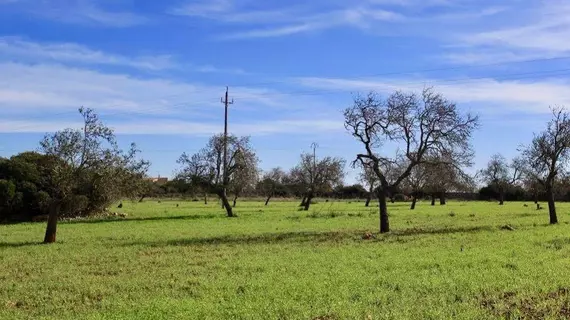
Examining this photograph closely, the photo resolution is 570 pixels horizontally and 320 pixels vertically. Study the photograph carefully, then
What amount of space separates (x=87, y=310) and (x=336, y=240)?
1538 centimetres

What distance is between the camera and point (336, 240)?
25.1m

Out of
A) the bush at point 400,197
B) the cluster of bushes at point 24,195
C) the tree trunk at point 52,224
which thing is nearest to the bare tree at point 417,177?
the tree trunk at point 52,224

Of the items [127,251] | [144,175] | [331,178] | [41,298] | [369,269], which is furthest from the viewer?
[331,178]

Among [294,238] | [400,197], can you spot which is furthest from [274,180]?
[294,238]

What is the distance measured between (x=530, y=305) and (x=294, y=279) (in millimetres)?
5640

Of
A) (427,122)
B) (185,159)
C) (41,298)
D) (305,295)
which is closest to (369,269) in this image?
(305,295)

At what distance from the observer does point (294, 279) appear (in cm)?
1368

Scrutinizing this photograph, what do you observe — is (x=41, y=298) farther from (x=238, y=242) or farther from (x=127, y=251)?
(x=238, y=242)

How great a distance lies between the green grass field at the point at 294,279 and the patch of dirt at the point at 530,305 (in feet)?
0.06

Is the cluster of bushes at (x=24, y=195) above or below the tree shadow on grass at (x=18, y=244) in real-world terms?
above

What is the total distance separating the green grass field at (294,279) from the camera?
10.1 meters

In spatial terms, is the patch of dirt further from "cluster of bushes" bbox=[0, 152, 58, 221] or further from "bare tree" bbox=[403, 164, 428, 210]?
"cluster of bushes" bbox=[0, 152, 58, 221]

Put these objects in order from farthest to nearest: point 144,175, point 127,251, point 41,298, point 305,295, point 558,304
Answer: point 144,175
point 127,251
point 41,298
point 305,295
point 558,304

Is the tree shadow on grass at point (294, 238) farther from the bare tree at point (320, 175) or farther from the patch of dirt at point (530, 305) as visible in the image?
the bare tree at point (320, 175)
